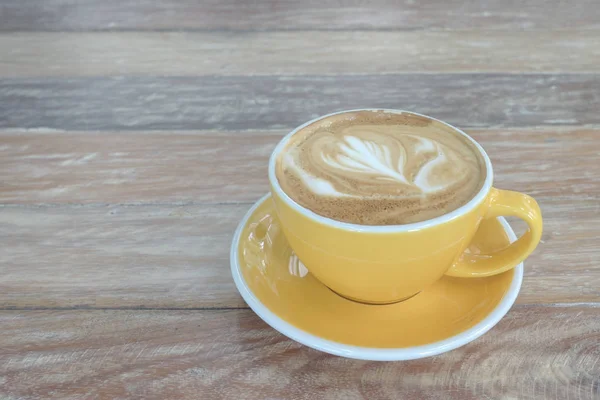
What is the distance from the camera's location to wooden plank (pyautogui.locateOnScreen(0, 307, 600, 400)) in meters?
0.44

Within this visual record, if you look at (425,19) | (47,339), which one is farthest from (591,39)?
(47,339)

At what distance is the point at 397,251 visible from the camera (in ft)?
1.44

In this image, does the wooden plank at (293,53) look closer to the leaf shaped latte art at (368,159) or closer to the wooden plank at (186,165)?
the wooden plank at (186,165)

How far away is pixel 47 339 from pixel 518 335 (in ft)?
1.40

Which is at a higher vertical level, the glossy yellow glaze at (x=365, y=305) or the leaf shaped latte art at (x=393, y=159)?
the leaf shaped latte art at (x=393, y=159)

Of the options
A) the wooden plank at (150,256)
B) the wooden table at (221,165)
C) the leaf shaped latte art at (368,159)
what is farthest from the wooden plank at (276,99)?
the leaf shaped latte art at (368,159)

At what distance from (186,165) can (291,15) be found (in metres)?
0.74

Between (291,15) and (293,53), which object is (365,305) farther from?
(291,15)

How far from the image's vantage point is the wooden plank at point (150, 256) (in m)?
0.54

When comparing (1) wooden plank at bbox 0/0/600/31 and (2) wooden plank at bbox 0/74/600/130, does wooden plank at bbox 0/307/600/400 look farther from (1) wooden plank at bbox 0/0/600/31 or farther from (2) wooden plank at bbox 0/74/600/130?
(1) wooden plank at bbox 0/0/600/31

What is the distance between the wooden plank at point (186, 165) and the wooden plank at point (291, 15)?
55 centimetres

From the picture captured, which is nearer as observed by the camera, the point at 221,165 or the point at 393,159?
the point at 393,159

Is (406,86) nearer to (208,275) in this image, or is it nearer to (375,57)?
(375,57)

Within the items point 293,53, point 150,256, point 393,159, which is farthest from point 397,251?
point 293,53
